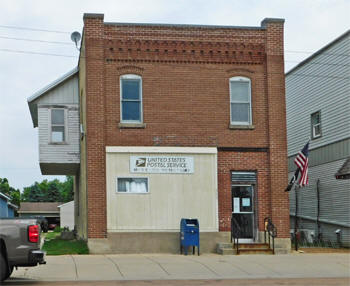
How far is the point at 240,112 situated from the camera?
81.4ft

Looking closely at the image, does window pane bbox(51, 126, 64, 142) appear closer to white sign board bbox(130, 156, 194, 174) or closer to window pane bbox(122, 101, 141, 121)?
window pane bbox(122, 101, 141, 121)

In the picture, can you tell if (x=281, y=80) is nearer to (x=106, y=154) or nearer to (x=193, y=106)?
(x=193, y=106)

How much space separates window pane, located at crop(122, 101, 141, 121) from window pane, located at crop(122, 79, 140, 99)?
8.7 inches

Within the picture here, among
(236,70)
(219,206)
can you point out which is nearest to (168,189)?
(219,206)

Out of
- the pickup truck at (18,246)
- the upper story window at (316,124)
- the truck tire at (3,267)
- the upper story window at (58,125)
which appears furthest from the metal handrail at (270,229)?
the truck tire at (3,267)

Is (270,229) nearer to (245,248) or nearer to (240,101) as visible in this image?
(245,248)

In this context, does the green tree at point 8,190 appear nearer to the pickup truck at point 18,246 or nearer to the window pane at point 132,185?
the window pane at point 132,185

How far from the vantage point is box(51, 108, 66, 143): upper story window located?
2636 centimetres

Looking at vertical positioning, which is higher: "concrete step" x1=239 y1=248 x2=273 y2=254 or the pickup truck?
the pickup truck

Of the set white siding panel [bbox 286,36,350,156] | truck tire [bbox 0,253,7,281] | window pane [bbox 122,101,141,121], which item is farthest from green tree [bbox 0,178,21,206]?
truck tire [bbox 0,253,7,281]

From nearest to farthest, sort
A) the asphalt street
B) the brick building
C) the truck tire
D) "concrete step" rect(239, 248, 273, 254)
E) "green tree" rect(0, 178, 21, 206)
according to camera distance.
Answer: the truck tire
the asphalt street
"concrete step" rect(239, 248, 273, 254)
the brick building
"green tree" rect(0, 178, 21, 206)

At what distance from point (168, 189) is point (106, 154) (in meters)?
2.59

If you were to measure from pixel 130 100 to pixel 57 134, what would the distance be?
13.3 ft

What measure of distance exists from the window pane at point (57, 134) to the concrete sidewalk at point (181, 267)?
6.19 m
